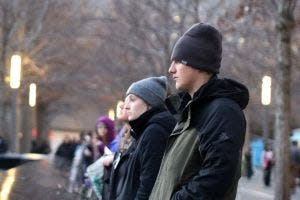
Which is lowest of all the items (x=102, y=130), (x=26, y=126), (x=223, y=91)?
(x=26, y=126)

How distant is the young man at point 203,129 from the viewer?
9.21ft

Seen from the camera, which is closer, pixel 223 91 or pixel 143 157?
pixel 223 91

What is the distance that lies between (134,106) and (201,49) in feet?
4.38

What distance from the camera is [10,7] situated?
22328mm

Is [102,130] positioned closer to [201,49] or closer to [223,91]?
[201,49]

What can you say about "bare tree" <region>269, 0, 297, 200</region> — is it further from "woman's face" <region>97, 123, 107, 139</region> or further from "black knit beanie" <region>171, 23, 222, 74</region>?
"black knit beanie" <region>171, 23, 222, 74</region>

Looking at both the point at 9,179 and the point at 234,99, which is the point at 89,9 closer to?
the point at 9,179

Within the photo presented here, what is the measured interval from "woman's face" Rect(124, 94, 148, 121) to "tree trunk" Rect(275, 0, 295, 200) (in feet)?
19.8

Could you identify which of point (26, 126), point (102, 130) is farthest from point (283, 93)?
point (26, 126)

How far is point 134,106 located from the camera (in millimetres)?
4434

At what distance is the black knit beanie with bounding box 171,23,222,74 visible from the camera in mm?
3162

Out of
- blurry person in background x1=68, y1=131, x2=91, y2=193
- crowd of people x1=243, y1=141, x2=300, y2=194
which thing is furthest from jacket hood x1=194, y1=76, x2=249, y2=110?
crowd of people x1=243, y1=141, x2=300, y2=194

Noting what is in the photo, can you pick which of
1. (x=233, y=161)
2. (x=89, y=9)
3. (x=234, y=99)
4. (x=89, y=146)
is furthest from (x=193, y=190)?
(x=89, y=9)

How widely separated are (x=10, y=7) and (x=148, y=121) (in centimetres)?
1892
